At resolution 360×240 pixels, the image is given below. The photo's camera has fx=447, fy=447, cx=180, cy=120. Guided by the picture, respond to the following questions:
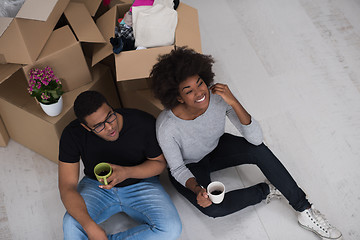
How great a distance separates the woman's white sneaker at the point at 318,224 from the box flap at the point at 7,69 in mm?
1526

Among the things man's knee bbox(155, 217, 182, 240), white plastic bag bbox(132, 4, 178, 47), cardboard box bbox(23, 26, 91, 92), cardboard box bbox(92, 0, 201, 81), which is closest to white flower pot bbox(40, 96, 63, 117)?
cardboard box bbox(23, 26, 91, 92)

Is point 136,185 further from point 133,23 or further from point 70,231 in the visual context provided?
point 133,23

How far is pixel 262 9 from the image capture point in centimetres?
320

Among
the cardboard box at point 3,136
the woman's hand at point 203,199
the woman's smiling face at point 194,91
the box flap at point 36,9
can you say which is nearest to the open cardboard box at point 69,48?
the box flap at point 36,9

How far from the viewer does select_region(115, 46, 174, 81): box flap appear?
6.84 ft

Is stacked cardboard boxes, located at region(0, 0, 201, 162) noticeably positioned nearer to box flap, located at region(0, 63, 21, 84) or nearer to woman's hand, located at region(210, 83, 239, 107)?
box flap, located at region(0, 63, 21, 84)

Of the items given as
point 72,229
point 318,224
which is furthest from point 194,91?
point 318,224

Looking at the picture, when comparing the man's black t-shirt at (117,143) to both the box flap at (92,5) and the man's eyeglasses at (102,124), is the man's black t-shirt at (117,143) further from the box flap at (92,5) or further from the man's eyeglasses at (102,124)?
the box flap at (92,5)

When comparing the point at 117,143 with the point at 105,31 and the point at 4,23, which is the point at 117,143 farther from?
the point at 4,23

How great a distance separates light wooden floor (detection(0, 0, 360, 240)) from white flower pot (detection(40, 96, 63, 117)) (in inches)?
16.0

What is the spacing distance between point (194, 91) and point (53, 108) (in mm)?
764

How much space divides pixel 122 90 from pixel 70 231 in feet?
2.69

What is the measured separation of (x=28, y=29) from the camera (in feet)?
6.58

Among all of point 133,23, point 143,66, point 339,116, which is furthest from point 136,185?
point 339,116
